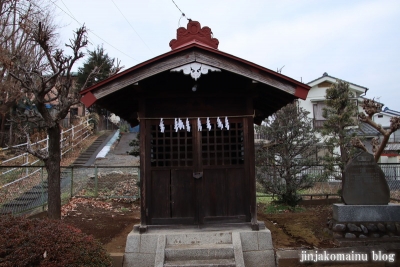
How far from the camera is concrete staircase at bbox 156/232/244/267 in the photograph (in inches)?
253

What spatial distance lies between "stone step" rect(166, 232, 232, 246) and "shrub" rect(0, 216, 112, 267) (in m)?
1.84

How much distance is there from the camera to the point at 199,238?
709 cm

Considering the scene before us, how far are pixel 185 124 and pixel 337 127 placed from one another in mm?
8428

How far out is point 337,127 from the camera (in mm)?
13359

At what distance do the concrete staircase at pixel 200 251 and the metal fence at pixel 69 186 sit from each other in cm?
673

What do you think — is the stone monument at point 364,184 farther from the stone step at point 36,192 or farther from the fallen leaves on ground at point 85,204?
the stone step at point 36,192

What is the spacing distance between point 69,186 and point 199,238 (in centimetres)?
1033

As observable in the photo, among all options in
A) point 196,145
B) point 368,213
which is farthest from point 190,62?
point 368,213

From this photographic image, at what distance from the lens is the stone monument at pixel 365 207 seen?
8328 mm

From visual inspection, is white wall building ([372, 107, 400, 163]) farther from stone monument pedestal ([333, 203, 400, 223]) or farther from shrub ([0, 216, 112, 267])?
shrub ([0, 216, 112, 267])

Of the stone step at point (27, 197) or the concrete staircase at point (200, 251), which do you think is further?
the stone step at point (27, 197)

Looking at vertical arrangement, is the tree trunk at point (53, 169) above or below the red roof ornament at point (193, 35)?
below

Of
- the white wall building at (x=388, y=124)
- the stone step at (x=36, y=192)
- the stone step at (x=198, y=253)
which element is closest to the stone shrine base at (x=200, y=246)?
Result: the stone step at (x=198, y=253)

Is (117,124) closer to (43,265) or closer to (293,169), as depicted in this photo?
(293,169)
